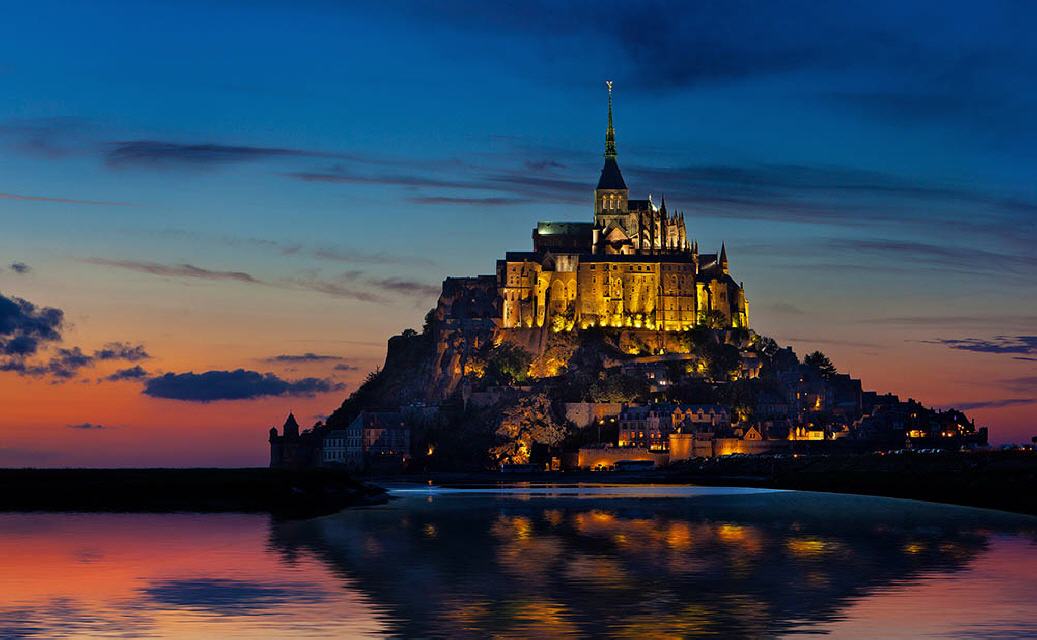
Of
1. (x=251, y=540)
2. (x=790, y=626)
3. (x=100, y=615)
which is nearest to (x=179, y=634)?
(x=100, y=615)

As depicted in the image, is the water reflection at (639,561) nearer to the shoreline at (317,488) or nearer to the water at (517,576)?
the water at (517,576)

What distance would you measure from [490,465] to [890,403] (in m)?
49.8

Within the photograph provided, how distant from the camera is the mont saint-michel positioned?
148 m

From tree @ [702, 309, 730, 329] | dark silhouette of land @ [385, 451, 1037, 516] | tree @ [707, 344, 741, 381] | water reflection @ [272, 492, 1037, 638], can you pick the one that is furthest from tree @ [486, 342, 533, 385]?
water reflection @ [272, 492, 1037, 638]

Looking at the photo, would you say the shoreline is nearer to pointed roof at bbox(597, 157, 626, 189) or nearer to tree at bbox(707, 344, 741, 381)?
tree at bbox(707, 344, 741, 381)

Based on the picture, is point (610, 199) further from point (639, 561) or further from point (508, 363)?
point (639, 561)

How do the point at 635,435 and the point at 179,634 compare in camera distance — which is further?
the point at 635,435

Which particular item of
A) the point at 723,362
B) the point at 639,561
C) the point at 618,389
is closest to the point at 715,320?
the point at 723,362

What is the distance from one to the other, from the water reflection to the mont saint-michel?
7475 cm

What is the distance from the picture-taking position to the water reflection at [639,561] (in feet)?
88.7

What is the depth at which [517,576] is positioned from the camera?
118 feet

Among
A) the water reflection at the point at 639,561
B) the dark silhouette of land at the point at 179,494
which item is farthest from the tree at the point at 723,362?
the water reflection at the point at 639,561

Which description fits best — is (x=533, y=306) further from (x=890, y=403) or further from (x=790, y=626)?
(x=790, y=626)

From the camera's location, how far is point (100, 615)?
91.4ft
